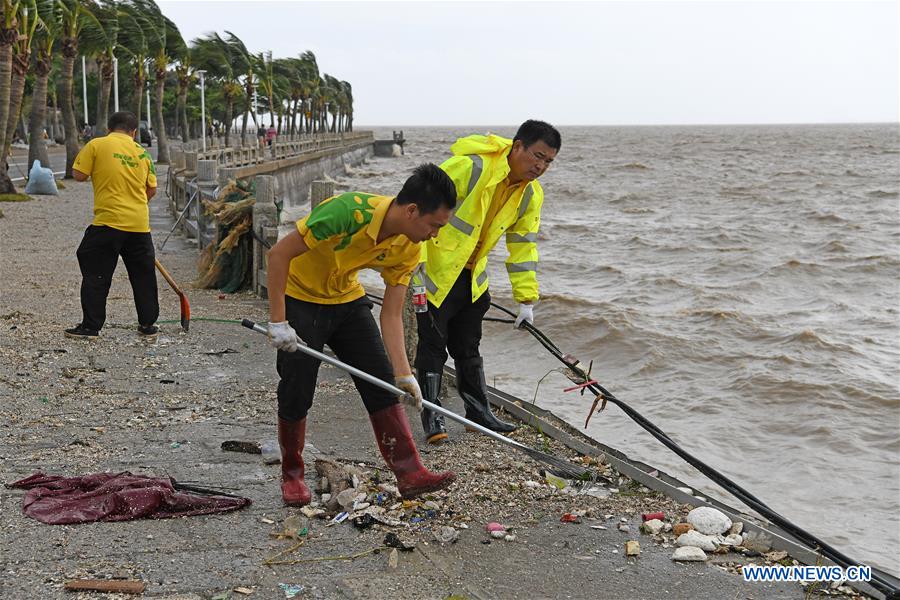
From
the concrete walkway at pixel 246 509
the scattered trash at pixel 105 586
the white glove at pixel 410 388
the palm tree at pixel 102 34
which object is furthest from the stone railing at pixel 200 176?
the scattered trash at pixel 105 586

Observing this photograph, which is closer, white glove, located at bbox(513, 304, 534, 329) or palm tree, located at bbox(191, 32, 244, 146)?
white glove, located at bbox(513, 304, 534, 329)

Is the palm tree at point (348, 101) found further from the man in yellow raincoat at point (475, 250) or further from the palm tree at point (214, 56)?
the man in yellow raincoat at point (475, 250)

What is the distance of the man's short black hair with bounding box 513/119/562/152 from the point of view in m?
5.10

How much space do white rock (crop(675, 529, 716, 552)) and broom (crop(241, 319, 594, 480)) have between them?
2.51 ft

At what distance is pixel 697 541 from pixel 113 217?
498cm

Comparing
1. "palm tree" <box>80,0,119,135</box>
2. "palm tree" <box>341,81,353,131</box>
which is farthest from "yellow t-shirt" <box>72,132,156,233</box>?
"palm tree" <box>341,81,353,131</box>

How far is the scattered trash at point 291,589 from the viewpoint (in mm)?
3553

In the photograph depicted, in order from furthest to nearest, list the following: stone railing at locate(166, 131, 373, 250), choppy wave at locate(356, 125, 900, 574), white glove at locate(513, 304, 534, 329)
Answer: stone railing at locate(166, 131, 373, 250)
choppy wave at locate(356, 125, 900, 574)
white glove at locate(513, 304, 534, 329)

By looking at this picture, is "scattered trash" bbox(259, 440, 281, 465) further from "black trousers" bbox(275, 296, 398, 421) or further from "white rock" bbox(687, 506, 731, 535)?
"white rock" bbox(687, 506, 731, 535)

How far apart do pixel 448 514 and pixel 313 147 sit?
47.6 metres

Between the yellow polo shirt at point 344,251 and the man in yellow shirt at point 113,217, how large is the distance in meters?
3.45

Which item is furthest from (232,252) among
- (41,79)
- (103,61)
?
(103,61)

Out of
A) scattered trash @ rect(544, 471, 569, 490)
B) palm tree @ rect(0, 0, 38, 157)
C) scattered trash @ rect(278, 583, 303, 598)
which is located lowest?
scattered trash @ rect(544, 471, 569, 490)

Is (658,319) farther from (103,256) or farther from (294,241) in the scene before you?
(294,241)
